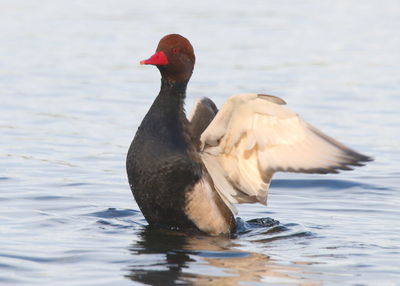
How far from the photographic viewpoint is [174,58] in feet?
27.0

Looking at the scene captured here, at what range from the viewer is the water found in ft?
23.9

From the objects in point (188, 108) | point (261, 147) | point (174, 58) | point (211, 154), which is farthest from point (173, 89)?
point (188, 108)

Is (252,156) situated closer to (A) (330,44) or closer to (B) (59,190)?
(B) (59,190)

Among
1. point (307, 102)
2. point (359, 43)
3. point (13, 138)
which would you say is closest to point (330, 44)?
point (359, 43)

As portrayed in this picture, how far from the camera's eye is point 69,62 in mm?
16688

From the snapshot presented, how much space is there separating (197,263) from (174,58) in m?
1.85

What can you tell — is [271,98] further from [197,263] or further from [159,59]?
[197,263]

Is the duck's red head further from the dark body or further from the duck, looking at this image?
the dark body

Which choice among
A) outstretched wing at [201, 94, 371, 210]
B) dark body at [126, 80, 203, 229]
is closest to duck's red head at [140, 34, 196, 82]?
dark body at [126, 80, 203, 229]

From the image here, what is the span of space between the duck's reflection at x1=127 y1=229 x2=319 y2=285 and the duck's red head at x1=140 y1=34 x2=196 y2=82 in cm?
132

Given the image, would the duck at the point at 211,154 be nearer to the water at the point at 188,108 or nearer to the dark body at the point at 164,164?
the dark body at the point at 164,164

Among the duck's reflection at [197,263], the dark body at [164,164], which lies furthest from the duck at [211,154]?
the duck's reflection at [197,263]

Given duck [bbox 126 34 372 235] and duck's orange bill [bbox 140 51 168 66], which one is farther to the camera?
duck's orange bill [bbox 140 51 168 66]

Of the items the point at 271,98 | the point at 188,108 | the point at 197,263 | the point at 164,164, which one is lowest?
the point at 197,263
